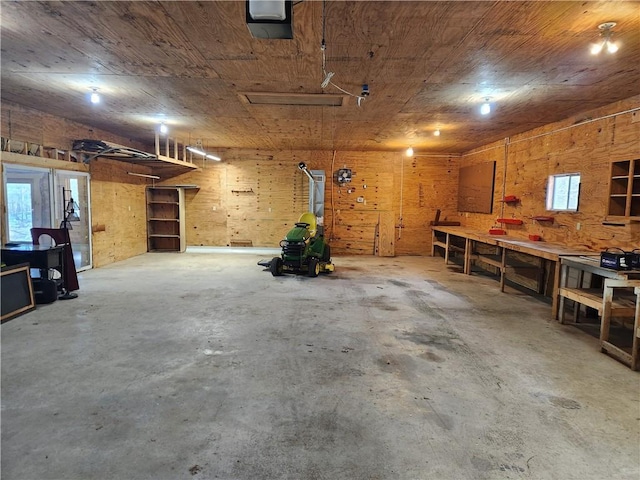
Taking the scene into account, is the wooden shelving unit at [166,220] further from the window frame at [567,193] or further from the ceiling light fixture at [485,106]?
the window frame at [567,193]

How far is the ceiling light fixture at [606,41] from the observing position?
2707mm

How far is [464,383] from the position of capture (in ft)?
9.32

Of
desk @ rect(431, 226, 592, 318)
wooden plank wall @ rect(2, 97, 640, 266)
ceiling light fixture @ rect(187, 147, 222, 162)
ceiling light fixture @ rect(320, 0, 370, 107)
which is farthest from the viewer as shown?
wooden plank wall @ rect(2, 97, 640, 266)

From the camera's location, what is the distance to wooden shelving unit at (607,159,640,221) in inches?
168

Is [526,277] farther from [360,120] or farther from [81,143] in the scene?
[81,143]

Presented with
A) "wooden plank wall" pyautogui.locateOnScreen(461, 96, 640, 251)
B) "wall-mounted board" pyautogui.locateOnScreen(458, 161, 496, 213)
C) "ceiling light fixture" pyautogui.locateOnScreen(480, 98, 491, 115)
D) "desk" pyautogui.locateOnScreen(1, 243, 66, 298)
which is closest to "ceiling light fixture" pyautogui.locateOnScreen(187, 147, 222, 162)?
"desk" pyautogui.locateOnScreen(1, 243, 66, 298)

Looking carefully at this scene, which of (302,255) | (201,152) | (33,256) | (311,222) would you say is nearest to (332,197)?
(311,222)

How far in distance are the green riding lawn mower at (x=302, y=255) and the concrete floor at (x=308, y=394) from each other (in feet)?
6.24

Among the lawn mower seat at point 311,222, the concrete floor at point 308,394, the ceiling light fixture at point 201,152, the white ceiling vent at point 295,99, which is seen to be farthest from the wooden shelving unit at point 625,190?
the ceiling light fixture at point 201,152

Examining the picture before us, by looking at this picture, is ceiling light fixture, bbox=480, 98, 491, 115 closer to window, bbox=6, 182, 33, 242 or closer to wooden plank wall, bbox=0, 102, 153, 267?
wooden plank wall, bbox=0, 102, 153, 267

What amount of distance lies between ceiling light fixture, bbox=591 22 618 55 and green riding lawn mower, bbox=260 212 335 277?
5.04 metres

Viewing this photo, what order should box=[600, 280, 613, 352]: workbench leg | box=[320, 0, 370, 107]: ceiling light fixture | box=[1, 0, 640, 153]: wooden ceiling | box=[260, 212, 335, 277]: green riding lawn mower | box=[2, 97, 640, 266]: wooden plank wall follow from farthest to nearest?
box=[2, 97, 640, 266]: wooden plank wall
box=[260, 212, 335, 277]: green riding lawn mower
box=[600, 280, 613, 352]: workbench leg
box=[320, 0, 370, 107]: ceiling light fixture
box=[1, 0, 640, 153]: wooden ceiling

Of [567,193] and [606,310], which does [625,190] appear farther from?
[606,310]

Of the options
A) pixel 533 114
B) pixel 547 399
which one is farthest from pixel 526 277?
pixel 547 399
